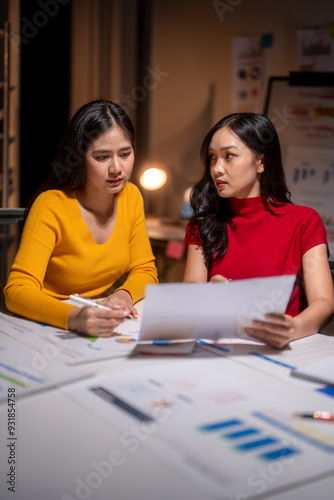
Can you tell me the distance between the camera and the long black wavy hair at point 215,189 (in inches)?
62.2

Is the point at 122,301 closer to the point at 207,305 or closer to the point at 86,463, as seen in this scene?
the point at 207,305

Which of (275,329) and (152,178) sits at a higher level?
(152,178)

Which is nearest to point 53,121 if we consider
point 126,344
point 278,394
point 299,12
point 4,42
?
point 4,42

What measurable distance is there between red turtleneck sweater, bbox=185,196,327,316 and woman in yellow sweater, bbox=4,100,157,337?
0.24m

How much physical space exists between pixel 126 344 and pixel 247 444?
0.45 metres

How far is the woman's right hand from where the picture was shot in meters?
1.21

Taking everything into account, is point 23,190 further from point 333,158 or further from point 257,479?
point 257,479

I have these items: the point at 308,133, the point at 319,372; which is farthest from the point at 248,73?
the point at 319,372

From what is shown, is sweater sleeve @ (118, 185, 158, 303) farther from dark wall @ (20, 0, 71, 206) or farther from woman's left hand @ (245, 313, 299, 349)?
dark wall @ (20, 0, 71, 206)

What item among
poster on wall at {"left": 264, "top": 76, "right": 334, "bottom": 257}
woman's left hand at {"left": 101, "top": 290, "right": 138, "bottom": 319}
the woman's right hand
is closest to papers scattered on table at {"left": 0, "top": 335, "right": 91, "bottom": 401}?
the woman's right hand

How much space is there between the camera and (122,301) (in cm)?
147

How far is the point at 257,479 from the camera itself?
2.30 ft

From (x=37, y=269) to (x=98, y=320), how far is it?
0.33 metres

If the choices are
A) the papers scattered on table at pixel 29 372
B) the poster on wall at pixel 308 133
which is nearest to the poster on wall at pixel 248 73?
the poster on wall at pixel 308 133
